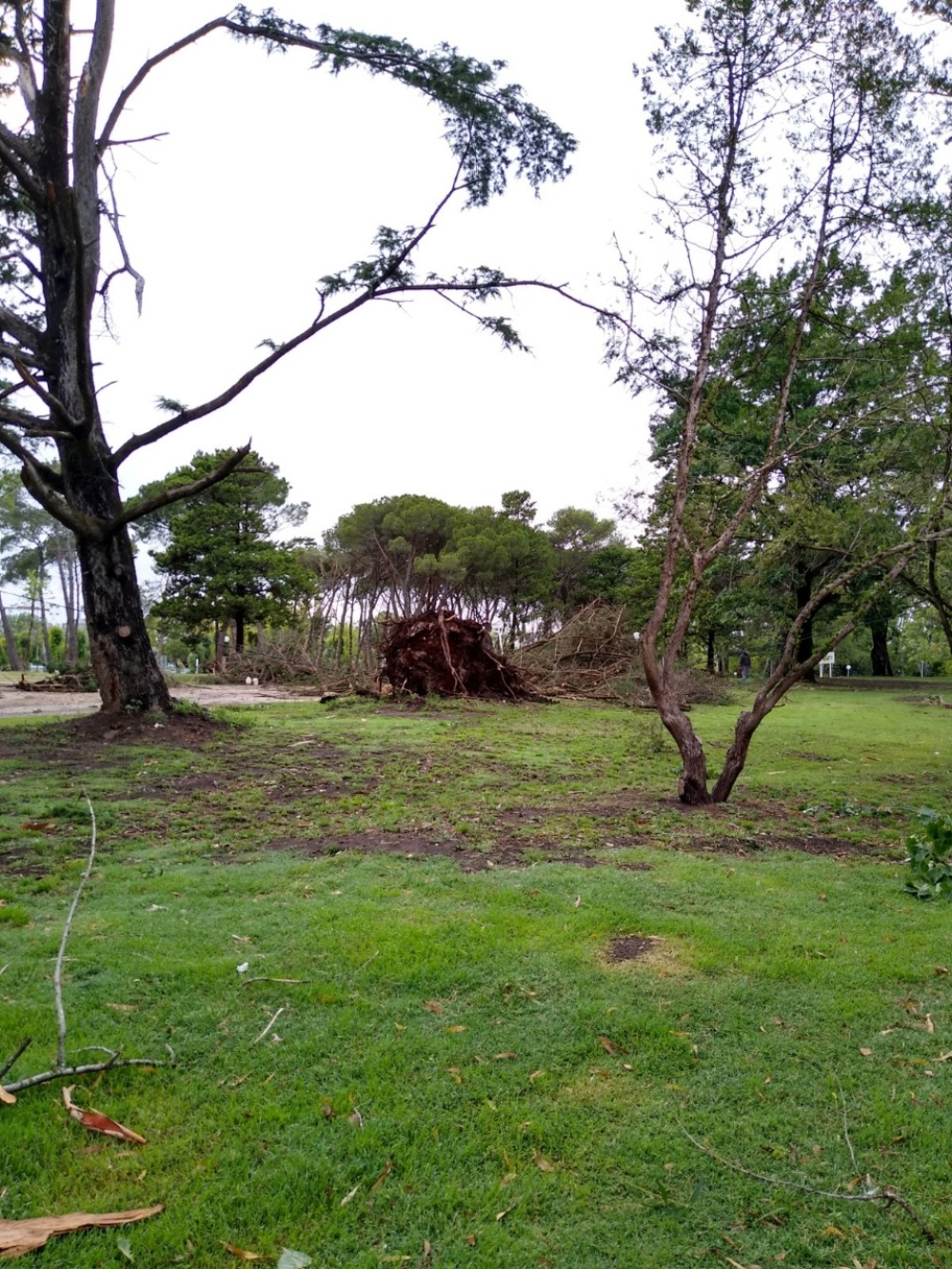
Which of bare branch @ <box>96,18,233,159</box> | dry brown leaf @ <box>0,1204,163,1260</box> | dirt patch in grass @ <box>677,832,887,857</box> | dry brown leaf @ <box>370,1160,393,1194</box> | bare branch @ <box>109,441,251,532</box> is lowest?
dirt patch in grass @ <box>677,832,887,857</box>

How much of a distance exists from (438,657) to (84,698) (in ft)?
21.9

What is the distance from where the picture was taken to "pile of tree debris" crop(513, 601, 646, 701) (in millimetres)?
16969

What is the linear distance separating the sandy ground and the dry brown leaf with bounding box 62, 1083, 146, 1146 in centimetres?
1004

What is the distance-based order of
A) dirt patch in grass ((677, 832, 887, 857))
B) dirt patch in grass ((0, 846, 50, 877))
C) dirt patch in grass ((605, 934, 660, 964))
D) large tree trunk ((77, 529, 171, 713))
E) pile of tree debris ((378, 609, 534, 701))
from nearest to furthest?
dirt patch in grass ((605, 934, 660, 964)) → dirt patch in grass ((0, 846, 50, 877)) → dirt patch in grass ((677, 832, 887, 857)) → large tree trunk ((77, 529, 171, 713)) → pile of tree debris ((378, 609, 534, 701))

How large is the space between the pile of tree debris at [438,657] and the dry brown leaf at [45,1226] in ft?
39.4

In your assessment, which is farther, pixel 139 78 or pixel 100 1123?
pixel 139 78

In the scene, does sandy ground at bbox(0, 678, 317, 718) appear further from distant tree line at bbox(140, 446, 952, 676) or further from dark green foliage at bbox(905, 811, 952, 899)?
dark green foliage at bbox(905, 811, 952, 899)

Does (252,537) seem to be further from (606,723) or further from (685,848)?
(685,848)

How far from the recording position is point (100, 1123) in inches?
81.1

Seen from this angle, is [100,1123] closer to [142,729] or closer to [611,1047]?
[611,1047]

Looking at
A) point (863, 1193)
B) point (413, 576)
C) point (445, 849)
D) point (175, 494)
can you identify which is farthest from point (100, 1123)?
point (413, 576)

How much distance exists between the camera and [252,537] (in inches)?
1112

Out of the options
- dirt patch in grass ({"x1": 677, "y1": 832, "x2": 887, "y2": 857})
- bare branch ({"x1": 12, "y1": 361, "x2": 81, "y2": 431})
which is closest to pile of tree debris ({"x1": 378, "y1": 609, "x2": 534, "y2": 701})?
bare branch ({"x1": 12, "y1": 361, "x2": 81, "y2": 431})

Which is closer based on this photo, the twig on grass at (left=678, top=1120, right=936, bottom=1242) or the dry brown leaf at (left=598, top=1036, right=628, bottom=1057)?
the twig on grass at (left=678, top=1120, right=936, bottom=1242)
